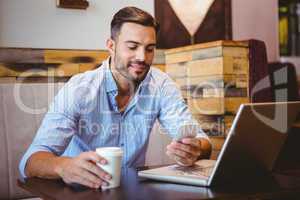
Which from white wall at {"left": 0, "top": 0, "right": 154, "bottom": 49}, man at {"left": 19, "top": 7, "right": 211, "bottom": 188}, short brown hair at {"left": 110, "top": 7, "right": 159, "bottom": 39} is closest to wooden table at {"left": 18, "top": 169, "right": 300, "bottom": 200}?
man at {"left": 19, "top": 7, "right": 211, "bottom": 188}

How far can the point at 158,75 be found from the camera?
1.99 metres

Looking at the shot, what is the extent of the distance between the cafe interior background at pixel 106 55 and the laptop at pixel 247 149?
856 millimetres

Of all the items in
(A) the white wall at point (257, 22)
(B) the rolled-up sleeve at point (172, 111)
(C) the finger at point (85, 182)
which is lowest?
(C) the finger at point (85, 182)

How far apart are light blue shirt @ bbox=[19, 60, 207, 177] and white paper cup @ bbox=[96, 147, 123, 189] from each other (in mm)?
453

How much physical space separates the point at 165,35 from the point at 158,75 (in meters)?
0.53

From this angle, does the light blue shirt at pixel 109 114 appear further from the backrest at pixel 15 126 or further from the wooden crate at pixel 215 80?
the wooden crate at pixel 215 80

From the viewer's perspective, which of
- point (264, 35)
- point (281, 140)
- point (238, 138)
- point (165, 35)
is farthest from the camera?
point (264, 35)

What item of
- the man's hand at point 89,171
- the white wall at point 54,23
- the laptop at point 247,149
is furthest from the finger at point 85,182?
the white wall at point 54,23

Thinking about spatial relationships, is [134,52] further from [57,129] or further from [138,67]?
[57,129]

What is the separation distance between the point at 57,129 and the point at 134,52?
1.72 feet

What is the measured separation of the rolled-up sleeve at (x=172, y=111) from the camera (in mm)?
1837

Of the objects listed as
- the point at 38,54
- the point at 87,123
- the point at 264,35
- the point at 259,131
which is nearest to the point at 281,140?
the point at 259,131

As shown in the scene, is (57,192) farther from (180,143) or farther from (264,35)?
(264,35)

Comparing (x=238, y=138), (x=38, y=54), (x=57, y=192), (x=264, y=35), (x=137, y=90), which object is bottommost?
(x=57, y=192)
